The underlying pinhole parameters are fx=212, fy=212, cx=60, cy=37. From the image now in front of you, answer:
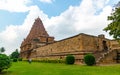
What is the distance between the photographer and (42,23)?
7612 centimetres

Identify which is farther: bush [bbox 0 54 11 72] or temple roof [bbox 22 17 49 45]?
temple roof [bbox 22 17 49 45]

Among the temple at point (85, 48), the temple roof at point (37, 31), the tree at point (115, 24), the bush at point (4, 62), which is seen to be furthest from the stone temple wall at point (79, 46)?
the temple roof at point (37, 31)

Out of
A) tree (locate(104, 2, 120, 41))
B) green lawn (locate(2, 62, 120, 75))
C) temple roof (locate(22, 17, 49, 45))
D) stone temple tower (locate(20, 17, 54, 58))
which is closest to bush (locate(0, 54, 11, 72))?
green lawn (locate(2, 62, 120, 75))

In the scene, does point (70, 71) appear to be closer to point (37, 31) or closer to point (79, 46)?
point (79, 46)

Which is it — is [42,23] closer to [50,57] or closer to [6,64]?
[50,57]

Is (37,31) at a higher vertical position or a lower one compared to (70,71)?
higher

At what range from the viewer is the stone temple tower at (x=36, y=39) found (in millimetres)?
66338

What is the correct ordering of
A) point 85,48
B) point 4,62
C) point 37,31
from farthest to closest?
point 37,31
point 85,48
point 4,62

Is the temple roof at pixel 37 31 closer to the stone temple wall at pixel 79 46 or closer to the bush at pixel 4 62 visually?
the stone temple wall at pixel 79 46

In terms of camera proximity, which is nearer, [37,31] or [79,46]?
[79,46]

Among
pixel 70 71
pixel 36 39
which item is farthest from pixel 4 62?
pixel 36 39

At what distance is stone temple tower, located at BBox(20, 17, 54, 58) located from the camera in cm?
6634

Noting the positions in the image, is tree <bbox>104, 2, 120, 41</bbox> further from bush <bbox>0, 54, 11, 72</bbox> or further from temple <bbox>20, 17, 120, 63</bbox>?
bush <bbox>0, 54, 11, 72</bbox>

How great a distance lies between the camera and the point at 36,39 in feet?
220
